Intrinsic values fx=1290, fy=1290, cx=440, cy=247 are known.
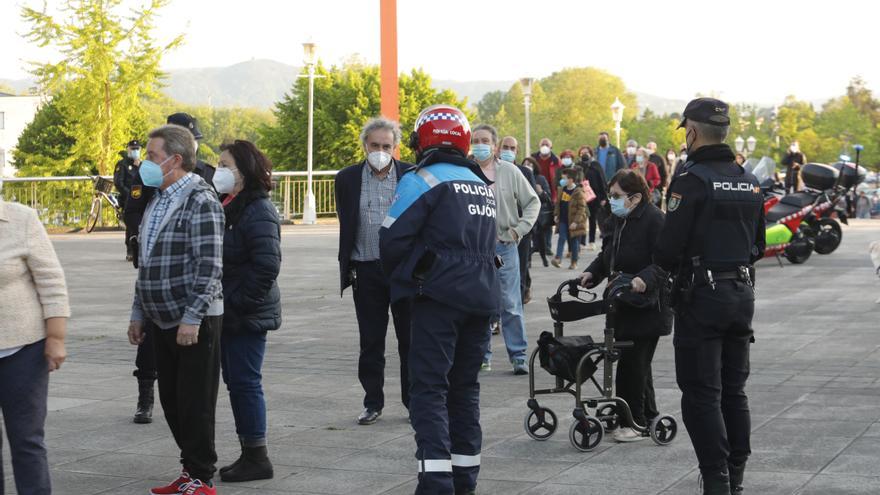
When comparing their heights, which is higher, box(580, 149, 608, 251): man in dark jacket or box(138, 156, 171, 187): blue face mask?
box(138, 156, 171, 187): blue face mask

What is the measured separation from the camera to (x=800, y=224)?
66.5ft

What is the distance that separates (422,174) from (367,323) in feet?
7.78

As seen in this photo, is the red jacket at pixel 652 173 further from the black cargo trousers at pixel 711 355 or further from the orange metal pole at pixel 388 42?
the black cargo trousers at pixel 711 355

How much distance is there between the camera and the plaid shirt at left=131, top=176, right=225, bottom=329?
5.83 meters

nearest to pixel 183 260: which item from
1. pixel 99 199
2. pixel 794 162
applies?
pixel 99 199

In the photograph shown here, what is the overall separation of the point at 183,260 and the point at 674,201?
7.32 ft

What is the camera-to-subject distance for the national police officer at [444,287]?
18.2 feet

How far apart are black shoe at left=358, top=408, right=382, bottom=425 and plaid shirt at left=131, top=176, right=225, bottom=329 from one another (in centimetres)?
208

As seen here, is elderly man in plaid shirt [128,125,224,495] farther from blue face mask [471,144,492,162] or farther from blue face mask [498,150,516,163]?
blue face mask [498,150,516,163]

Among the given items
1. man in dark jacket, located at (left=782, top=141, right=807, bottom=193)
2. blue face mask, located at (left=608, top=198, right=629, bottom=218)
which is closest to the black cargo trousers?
blue face mask, located at (left=608, top=198, right=629, bottom=218)

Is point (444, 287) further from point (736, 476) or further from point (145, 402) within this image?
point (145, 402)

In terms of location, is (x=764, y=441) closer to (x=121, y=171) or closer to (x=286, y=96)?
(x=121, y=171)

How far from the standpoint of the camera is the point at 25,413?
16.4 ft

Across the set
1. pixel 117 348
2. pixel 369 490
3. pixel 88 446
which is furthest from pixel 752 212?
pixel 117 348
